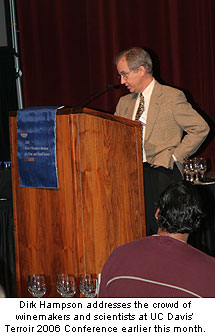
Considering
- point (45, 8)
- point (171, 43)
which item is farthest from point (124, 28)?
point (45, 8)

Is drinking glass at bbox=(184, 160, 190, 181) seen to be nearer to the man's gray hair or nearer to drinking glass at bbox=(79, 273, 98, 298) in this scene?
the man's gray hair

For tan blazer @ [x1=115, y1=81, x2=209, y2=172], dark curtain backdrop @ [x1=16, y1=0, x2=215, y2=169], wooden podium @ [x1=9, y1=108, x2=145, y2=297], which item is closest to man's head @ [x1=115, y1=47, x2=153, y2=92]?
tan blazer @ [x1=115, y1=81, x2=209, y2=172]

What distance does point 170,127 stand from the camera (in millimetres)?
3506

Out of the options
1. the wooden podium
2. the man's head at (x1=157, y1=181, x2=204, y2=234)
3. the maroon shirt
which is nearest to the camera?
the maroon shirt

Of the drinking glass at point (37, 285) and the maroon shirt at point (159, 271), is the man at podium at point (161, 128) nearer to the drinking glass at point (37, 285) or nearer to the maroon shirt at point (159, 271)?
the drinking glass at point (37, 285)

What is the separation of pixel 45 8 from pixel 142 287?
185 inches

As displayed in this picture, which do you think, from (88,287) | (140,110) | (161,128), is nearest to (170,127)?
(161,128)

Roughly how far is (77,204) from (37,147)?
339 millimetres

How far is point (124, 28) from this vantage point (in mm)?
5328

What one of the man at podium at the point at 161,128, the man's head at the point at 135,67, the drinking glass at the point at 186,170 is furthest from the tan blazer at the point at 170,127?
the drinking glass at the point at 186,170

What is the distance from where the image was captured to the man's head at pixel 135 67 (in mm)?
3504

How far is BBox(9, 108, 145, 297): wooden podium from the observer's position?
96.3 inches

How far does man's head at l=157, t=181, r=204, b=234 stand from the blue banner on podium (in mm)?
747

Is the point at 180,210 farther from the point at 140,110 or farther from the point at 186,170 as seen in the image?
the point at 186,170
